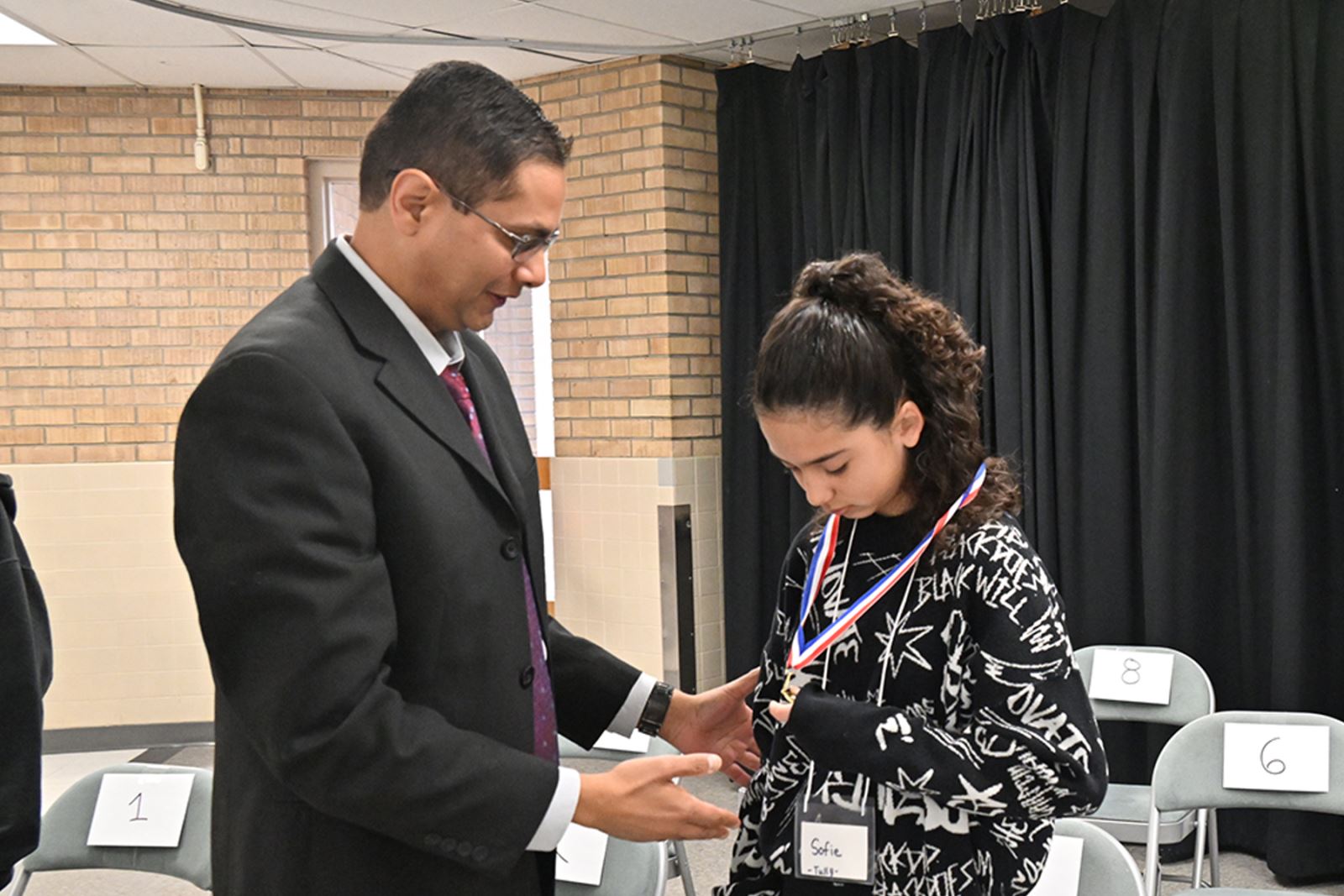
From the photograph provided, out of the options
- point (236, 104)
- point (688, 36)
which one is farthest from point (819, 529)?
point (236, 104)

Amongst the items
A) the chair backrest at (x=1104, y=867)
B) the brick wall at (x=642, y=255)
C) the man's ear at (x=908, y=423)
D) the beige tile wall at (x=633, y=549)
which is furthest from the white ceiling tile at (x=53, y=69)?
the chair backrest at (x=1104, y=867)

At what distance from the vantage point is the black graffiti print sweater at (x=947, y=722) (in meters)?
1.46

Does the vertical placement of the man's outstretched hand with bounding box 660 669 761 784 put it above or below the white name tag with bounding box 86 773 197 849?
above

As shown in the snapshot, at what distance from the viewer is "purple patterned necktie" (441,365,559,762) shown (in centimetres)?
159

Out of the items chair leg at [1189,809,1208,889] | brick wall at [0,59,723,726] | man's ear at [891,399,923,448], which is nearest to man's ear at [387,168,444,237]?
man's ear at [891,399,923,448]

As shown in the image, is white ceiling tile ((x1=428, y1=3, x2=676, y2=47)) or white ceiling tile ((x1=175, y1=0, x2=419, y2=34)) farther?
white ceiling tile ((x1=428, y1=3, x2=676, y2=47))

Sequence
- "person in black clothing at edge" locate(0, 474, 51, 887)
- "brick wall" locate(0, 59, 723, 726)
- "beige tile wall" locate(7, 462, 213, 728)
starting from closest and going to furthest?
"person in black clothing at edge" locate(0, 474, 51, 887), "brick wall" locate(0, 59, 723, 726), "beige tile wall" locate(7, 462, 213, 728)

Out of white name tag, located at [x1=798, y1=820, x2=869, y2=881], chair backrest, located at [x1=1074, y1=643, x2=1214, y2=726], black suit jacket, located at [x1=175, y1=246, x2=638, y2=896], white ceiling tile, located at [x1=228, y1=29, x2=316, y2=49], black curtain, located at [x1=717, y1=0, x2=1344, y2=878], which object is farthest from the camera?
white ceiling tile, located at [x1=228, y1=29, x2=316, y2=49]

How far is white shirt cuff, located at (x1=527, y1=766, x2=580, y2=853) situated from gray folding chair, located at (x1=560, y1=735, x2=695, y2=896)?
1.51 meters

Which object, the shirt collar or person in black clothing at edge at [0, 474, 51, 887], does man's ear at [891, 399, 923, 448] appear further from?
person in black clothing at edge at [0, 474, 51, 887]

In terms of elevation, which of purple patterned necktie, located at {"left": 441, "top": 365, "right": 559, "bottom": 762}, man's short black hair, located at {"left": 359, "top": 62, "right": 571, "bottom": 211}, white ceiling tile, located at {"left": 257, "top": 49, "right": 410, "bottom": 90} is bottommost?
purple patterned necktie, located at {"left": 441, "top": 365, "right": 559, "bottom": 762}

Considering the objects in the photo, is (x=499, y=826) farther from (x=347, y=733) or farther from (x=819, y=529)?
(x=819, y=529)

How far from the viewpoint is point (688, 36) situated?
15.9 feet

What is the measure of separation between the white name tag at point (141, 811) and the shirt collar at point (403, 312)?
59.3 inches
